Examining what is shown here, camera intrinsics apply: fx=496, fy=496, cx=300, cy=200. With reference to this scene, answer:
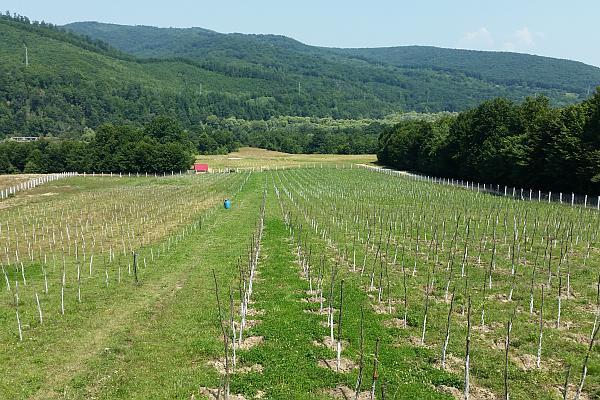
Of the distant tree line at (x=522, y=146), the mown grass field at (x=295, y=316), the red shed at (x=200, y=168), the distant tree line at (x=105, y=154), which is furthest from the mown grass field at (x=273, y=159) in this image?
the mown grass field at (x=295, y=316)

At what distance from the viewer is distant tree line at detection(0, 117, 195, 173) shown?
4161 inches

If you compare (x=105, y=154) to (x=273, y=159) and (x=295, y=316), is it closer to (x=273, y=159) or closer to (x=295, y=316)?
(x=273, y=159)

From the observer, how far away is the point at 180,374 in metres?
13.5

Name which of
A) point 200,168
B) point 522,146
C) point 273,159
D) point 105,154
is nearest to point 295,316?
point 522,146

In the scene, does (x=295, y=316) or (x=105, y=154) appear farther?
(x=105, y=154)

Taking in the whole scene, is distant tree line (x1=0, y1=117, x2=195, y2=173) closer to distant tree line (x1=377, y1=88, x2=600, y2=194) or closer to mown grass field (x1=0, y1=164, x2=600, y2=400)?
distant tree line (x1=377, y1=88, x2=600, y2=194)

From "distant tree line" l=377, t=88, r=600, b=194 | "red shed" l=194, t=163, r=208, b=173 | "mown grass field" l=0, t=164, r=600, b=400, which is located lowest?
"red shed" l=194, t=163, r=208, b=173

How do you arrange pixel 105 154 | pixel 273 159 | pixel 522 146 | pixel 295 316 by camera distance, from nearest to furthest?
pixel 295 316
pixel 522 146
pixel 105 154
pixel 273 159

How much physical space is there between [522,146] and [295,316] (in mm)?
53438

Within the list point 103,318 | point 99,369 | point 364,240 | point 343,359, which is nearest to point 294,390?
point 343,359

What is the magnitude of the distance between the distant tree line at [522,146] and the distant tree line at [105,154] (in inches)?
2121

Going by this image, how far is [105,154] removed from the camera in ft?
361

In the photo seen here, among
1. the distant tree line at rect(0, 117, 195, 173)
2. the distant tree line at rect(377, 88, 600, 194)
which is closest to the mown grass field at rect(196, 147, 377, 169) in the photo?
the distant tree line at rect(0, 117, 195, 173)

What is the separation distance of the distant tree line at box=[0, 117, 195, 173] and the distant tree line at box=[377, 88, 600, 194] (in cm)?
5386
